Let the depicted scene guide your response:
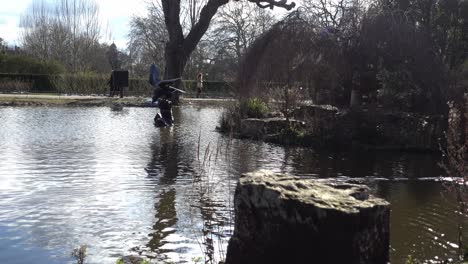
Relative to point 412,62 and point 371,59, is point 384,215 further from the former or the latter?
point 371,59

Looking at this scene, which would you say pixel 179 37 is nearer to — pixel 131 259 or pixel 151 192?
pixel 151 192

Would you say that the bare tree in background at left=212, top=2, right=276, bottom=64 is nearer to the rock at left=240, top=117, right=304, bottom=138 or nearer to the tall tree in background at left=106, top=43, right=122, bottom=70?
the tall tree in background at left=106, top=43, right=122, bottom=70

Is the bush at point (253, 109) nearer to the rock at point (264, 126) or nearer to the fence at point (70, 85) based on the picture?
the rock at point (264, 126)

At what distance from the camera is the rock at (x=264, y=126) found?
55.2 ft

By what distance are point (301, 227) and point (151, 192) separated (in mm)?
4086

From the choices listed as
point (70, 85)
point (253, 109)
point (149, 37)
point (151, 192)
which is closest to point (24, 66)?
point (70, 85)

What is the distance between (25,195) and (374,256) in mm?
5144

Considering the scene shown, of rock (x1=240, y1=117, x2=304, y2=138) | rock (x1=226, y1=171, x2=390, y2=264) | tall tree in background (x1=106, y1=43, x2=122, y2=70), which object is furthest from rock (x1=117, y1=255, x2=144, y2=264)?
tall tree in background (x1=106, y1=43, x2=122, y2=70)

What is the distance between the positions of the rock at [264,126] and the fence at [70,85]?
18.8 m

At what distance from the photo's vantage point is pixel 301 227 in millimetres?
4914

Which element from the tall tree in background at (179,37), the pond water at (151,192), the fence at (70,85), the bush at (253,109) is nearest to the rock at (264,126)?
the pond water at (151,192)

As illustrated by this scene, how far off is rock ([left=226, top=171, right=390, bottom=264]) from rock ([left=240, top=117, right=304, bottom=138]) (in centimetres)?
1150

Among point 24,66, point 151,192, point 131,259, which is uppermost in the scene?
point 24,66

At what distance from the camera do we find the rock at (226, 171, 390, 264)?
491 centimetres
